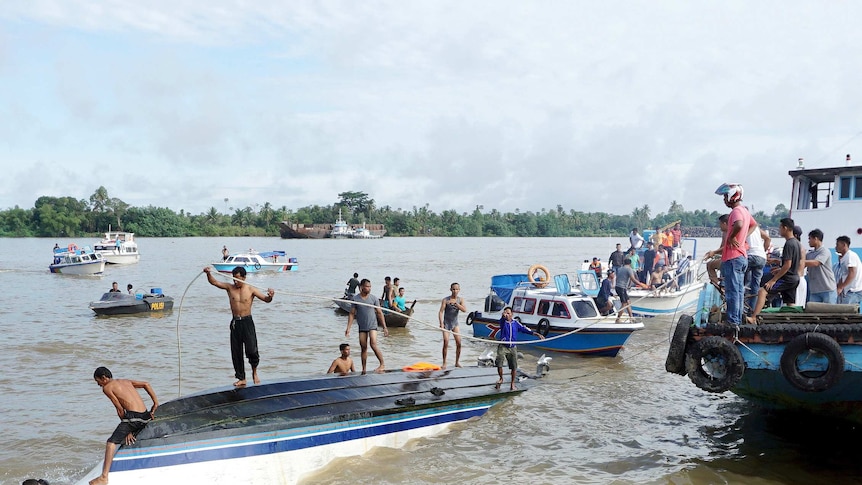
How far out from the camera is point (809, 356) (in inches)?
333

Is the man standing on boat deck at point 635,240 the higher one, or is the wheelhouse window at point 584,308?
the man standing on boat deck at point 635,240

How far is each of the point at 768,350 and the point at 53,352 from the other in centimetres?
1873

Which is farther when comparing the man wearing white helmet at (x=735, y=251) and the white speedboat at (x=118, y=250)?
the white speedboat at (x=118, y=250)

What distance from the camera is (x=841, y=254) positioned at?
33.3ft

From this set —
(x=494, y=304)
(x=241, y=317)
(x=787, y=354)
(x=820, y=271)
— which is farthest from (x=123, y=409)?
(x=494, y=304)

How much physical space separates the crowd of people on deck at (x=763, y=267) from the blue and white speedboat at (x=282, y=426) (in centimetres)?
497

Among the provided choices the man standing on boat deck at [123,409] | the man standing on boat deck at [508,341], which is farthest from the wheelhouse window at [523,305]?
the man standing on boat deck at [123,409]

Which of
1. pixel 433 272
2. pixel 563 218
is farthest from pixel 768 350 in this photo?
pixel 563 218

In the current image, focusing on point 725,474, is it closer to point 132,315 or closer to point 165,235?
point 132,315

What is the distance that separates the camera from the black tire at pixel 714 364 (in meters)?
8.73

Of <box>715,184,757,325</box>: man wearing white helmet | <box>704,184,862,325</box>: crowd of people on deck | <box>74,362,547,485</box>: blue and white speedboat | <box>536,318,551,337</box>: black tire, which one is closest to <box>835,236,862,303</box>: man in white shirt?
<box>704,184,862,325</box>: crowd of people on deck

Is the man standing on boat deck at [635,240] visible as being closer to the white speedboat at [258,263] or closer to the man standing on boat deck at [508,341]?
the man standing on boat deck at [508,341]

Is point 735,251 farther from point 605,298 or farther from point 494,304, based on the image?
point 494,304

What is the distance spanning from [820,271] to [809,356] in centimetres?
200
